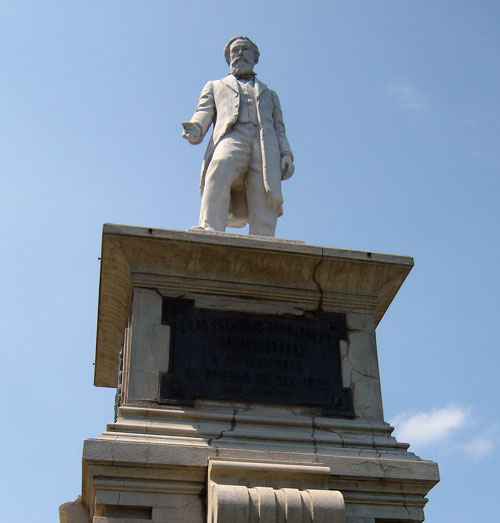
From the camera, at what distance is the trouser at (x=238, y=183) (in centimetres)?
848

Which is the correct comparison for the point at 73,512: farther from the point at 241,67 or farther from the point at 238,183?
the point at 241,67

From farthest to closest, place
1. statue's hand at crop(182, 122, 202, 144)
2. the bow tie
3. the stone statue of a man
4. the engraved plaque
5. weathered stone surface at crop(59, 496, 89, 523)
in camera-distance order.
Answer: the bow tie
statue's hand at crop(182, 122, 202, 144)
the stone statue of a man
weathered stone surface at crop(59, 496, 89, 523)
the engraved plaque

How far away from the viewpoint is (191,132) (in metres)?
8.95

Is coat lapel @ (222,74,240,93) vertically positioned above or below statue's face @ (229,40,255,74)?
below

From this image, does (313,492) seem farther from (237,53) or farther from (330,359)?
(237,53)

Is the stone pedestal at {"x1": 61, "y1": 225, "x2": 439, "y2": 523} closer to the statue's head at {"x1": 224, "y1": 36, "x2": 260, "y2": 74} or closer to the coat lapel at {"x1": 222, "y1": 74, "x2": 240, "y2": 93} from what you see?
the coat lapel at {"x1": 222, "y1": 74, "x2": 240, "y2": 93}

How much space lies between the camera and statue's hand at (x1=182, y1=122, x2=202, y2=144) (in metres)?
8.94

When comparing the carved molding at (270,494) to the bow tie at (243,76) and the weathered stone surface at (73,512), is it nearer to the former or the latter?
the weathered stone surface at (73,512)

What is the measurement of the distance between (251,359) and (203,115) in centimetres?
294

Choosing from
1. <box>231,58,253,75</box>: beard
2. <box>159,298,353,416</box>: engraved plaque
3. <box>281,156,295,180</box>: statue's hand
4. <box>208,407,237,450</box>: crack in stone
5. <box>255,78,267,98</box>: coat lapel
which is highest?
<box>231,58,253,75</box>: beard

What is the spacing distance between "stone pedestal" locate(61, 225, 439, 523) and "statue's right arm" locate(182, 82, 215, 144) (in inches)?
69.5

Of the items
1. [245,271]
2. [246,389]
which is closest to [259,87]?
[245,271]

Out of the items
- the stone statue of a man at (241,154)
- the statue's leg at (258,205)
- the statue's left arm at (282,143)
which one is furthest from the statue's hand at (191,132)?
the statue's left arm at (282,143)

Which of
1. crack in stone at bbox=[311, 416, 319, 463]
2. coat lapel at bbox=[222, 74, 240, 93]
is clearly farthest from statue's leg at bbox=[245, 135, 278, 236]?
crack in stone at bbox=[311, 416, 319, 463]
